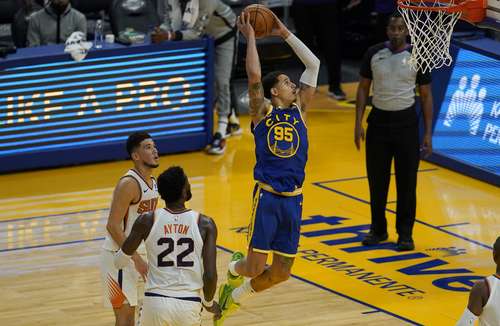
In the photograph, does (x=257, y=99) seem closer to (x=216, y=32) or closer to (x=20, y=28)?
(x=216, y=32)

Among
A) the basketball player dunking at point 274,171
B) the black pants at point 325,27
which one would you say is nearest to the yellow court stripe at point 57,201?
the basketball player dunking at point 274,171

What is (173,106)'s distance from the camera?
15.3 m

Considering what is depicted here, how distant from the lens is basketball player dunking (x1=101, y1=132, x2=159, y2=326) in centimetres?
855

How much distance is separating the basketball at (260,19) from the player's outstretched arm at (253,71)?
0.18 ft

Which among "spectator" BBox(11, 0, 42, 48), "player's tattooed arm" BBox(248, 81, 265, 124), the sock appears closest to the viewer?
"player's tattooed arm" BBox(248, 81, 265, 124)

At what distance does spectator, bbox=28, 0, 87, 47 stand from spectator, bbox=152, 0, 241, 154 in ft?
3.58

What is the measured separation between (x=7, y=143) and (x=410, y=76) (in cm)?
522

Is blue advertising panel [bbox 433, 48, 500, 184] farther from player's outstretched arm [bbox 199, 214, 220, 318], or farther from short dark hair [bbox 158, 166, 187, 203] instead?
short dark hair [bbox 158, 166, 187, 203]

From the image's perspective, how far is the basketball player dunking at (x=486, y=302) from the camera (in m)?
7.02

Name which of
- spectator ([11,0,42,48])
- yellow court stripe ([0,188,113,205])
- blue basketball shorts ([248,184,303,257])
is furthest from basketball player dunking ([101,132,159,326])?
spectator ([11,0,42,48])

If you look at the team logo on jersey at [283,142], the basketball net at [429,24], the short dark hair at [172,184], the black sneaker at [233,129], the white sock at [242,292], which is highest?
the basketball net at [429,24]

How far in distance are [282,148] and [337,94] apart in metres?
8.84

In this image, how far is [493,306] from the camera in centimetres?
702

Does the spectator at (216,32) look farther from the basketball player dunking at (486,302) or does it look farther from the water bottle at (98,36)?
the basketball player dunking at (486,302)
